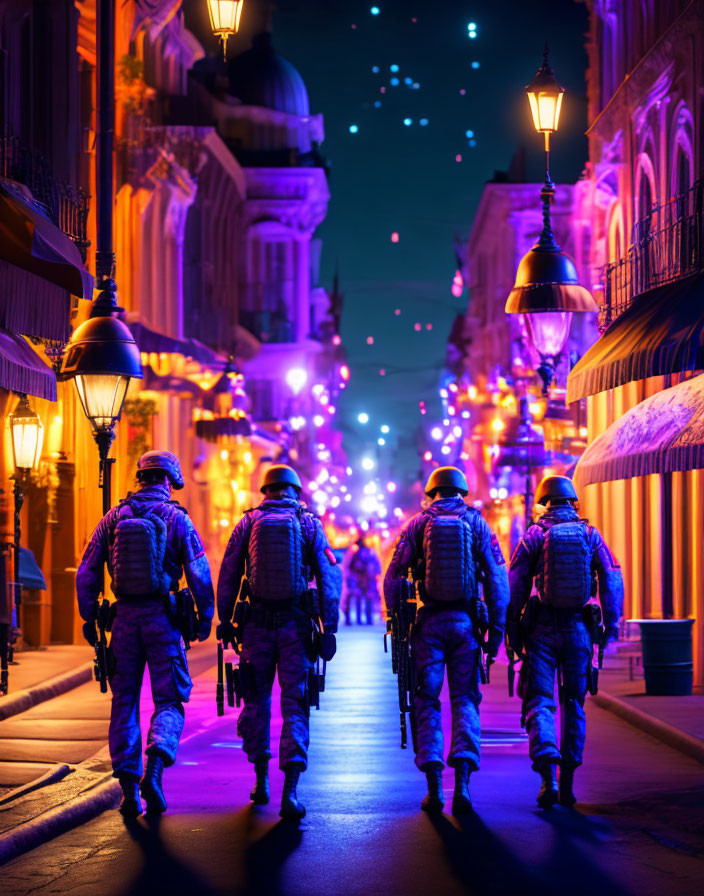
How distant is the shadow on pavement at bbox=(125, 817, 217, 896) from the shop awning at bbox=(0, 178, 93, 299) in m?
3.52

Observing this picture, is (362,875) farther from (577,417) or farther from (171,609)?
(577,417)

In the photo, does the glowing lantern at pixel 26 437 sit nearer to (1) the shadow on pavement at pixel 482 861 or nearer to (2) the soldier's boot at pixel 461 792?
(2) the soldier's boot at pixel 461 792

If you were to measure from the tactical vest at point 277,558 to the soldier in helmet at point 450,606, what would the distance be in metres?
0.74

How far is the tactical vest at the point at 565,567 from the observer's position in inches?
409

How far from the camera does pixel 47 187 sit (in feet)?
74.3

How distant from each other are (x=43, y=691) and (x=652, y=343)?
7311 millimetres

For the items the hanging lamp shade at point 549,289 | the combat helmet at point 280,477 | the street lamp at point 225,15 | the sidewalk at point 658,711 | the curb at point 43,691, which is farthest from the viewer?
the hanging lamp shade at point 549,289

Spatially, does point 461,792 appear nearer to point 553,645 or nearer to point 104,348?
point 553,645

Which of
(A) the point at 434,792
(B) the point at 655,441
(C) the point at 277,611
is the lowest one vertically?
(A) the point at 434,792

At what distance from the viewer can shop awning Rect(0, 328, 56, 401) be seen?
1068 centimetres

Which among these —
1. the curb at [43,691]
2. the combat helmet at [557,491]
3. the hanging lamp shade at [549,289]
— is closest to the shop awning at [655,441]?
the hanging lamp shade at [549,289]

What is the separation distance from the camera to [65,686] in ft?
60.7

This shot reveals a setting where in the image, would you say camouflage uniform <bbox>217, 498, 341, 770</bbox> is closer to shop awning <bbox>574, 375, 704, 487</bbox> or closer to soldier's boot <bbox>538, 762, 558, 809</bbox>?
soldier's boot <bbox>538, 762, 558, 809</bbox>

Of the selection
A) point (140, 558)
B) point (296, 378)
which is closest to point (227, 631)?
point (140, 558)
